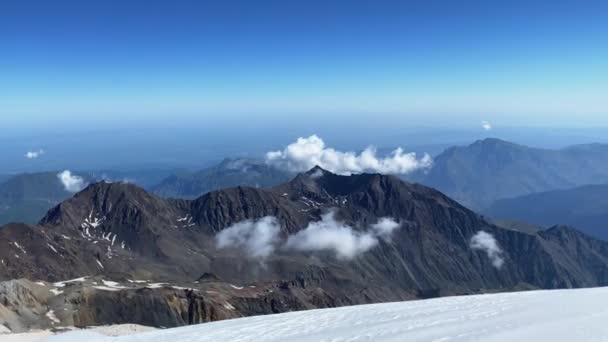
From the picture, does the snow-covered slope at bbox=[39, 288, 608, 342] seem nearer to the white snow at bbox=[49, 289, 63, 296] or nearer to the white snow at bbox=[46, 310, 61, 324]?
the white snow at bbox=[46, 310, 61, 324]

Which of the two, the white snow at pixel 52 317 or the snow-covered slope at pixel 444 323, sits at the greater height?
the snow-covered slope at pixel 444 323

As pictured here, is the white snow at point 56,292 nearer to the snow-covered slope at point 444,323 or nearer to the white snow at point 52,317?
the white snow at point 52,317

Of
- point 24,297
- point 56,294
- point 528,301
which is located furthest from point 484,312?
point 56,294

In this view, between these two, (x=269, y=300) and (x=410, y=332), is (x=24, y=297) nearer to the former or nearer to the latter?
(x=269, y=300)

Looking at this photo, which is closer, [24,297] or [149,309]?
[24,297]

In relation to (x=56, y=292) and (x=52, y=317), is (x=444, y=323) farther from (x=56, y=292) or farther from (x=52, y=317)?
(x=56, y=292)

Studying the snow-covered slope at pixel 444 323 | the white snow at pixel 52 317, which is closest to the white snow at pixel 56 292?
the white snow at pixel 52 317

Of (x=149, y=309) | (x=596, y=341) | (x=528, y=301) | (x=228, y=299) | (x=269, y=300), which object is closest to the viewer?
(x=596, y=341)

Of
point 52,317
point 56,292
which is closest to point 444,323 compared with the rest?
point 52,317
